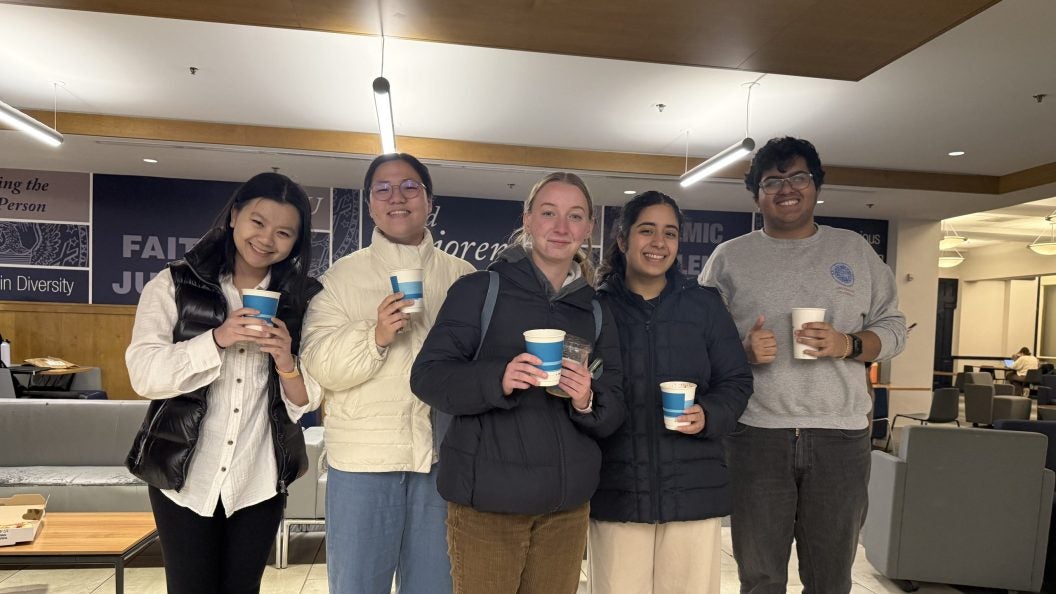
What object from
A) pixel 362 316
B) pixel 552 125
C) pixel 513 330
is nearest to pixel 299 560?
pixel 362 316

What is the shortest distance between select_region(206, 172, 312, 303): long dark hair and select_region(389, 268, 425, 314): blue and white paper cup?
34 centimetres

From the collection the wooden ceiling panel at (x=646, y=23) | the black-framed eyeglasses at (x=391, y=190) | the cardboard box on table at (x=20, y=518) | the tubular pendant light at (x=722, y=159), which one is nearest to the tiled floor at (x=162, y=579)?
the cardboard box on table at (x=20, y=518)

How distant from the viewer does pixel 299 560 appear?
149 inches

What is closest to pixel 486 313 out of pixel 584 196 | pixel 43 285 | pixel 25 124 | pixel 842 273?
pixel 584 196

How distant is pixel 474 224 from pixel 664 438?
762cm

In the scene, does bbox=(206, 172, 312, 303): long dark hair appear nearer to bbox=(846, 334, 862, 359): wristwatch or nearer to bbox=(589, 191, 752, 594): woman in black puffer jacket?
bbox=(589, 191, 752, 594): woman in black puffer jacket

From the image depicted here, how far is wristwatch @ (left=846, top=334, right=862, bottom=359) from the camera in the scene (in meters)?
1.90

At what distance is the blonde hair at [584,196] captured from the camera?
1.65m

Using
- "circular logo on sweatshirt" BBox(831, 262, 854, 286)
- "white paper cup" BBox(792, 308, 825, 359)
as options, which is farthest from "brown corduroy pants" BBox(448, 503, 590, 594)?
"circular logo on sweatshirt" BBox(831, 262, 854, 286)

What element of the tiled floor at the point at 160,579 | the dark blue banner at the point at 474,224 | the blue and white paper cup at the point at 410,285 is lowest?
the tiled floor at the point at 160,579

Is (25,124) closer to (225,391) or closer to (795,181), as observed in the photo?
(225,391)

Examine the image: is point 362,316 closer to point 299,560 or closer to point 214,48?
point 299,560

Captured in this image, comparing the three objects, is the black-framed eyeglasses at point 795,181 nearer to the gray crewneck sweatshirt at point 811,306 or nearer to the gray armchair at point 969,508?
the gray crewneck sweatshirt at point 811,306

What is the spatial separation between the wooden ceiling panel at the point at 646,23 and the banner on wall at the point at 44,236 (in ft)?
20.3
